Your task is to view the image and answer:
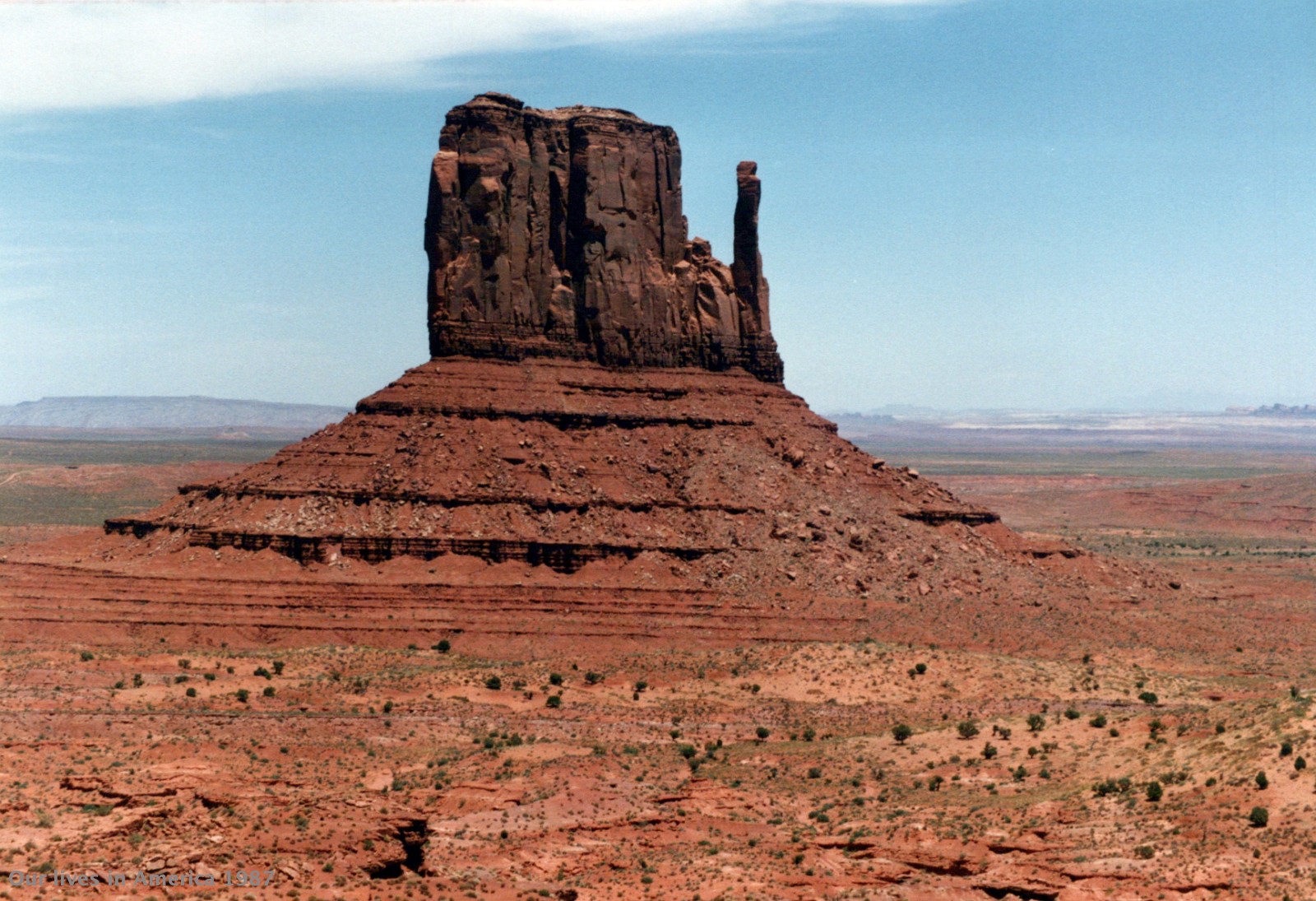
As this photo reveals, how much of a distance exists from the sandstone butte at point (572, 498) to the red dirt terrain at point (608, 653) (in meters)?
0.21

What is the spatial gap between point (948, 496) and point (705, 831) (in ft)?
173

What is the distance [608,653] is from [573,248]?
24655 mm

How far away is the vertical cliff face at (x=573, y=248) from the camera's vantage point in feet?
294

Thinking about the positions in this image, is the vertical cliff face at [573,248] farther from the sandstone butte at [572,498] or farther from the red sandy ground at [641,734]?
the red sandy ground at [641,734]

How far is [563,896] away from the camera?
39938 millimetres

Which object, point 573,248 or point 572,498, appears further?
point 573,248

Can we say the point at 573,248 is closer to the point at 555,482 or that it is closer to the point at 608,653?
the point at 555,482

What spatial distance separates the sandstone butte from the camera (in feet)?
257

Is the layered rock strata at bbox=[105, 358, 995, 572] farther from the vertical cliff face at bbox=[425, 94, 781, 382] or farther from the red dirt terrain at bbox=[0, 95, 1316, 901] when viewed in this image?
the vertical cliff face at bbox=[425, 94, 781, 382]

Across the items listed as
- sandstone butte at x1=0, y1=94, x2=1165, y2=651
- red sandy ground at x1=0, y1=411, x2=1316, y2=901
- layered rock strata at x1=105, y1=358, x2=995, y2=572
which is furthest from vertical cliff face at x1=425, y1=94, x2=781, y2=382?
red sandy ground at x1=0, y1=411, x2=1316, y2=901

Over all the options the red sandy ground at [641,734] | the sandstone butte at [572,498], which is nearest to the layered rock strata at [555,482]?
the sandstone butte at [572,498]

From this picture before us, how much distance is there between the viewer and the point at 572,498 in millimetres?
84875

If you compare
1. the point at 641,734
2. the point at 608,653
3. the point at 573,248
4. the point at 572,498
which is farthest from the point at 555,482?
the point at 641,734

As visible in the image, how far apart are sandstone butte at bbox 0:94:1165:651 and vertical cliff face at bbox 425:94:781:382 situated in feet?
0.41
